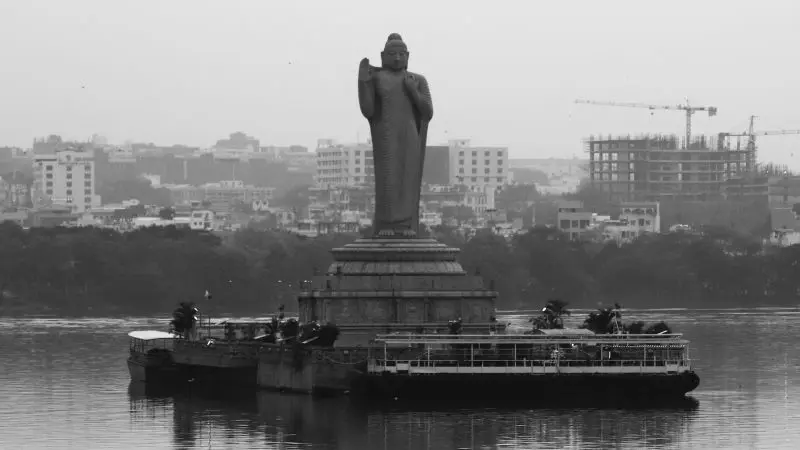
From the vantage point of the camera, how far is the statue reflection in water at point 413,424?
55344 millimetres

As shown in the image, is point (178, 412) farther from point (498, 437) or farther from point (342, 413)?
point (498, 437)

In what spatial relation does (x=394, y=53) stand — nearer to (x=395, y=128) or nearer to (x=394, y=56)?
(x=394, y=56)

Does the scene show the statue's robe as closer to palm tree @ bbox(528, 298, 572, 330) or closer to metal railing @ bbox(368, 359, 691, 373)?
palm tree @ bbox(528, 298, 572, 330)

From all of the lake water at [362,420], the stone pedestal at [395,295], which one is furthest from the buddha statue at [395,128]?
the lake water at [362,420]

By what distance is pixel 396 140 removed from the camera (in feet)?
232

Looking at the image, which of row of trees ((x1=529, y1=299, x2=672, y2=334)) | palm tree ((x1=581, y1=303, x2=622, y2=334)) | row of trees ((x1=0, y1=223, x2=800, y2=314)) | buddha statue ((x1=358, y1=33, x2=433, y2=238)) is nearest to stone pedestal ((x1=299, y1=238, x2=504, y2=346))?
buddha statue ((x1=358, y1=33, x2=433, y2=238))

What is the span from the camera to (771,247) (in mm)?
169000

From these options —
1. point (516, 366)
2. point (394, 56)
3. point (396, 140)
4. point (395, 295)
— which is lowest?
point (516, 366)

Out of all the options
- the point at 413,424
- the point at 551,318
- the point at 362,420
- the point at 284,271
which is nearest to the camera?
the point at 413,424

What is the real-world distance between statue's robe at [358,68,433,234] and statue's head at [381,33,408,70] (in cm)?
21

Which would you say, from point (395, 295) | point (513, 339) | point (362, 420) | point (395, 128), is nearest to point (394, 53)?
point (395, 128)

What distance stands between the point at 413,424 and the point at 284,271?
8208cm

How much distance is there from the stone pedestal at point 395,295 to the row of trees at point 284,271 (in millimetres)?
56164

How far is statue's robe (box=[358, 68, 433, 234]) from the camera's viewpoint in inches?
2763
